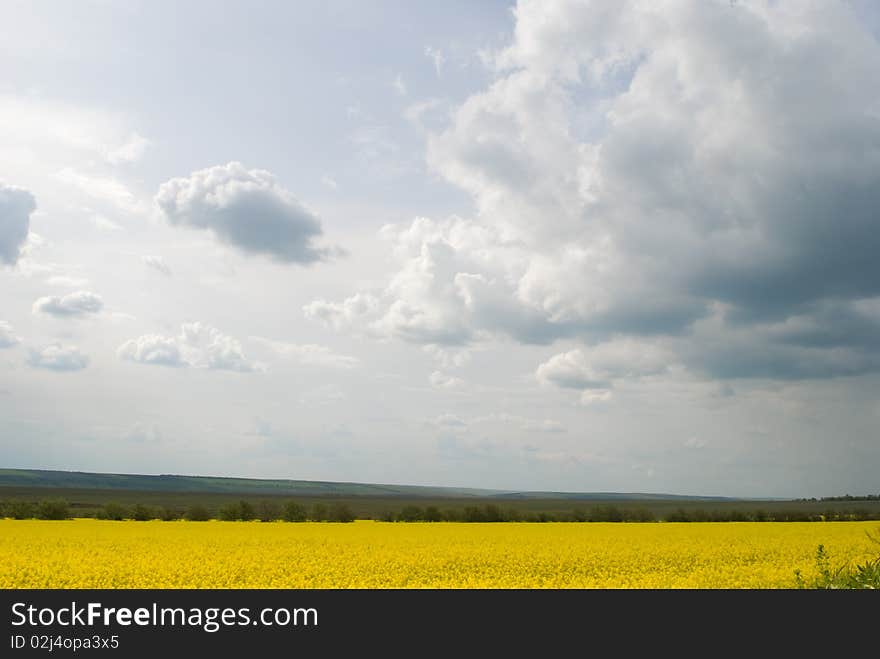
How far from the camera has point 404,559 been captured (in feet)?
94.9

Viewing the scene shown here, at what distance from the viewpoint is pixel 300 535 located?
44188 millimetres

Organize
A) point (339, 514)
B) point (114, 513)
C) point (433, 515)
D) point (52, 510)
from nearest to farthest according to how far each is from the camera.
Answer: point (52, 510)
point (114, 513)
point (339, 514)
point (433, 515)

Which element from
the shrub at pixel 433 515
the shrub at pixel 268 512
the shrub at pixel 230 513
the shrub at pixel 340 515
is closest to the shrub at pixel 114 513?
the shrub at pixel 230 513

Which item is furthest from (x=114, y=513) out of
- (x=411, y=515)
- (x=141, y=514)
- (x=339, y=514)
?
(x=411, y=515)

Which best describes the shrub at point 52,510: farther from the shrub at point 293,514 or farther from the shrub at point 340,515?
the shrub at point 340,515

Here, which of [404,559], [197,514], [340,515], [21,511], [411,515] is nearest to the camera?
[404,559]

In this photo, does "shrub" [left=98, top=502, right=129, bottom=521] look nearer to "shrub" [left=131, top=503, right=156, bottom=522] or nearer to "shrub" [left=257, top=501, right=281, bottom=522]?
"shrub" [left=131, top=503, right=156, bottom=522]

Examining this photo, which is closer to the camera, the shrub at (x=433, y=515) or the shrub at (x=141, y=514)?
the shrub at (x=141, y=514)

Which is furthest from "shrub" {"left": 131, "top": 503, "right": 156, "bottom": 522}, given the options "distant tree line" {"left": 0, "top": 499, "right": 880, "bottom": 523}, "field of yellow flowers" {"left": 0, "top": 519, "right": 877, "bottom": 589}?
"field of yellow flowers" {"left": 0, "top": 519, "right": 877, "bottom": 589}

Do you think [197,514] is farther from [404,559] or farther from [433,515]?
[404,559]

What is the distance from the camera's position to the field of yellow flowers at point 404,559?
78.1 ft
